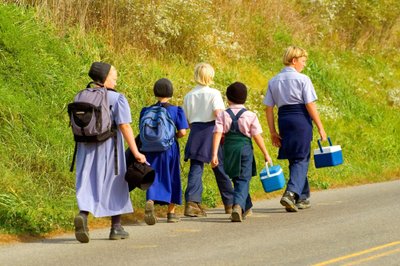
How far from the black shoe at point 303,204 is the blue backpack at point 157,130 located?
2.11 meters

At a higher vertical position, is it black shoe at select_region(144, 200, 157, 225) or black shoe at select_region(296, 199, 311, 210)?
black shoe at select_region(144, 200, 157, 225)

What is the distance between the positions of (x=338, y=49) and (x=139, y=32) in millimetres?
7692

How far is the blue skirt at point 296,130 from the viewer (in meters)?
13.5

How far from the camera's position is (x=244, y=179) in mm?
12719

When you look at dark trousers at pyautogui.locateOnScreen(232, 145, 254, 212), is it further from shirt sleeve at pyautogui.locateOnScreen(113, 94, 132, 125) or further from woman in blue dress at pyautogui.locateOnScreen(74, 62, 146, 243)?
shirt sleeve at pyautogui.locateOnScreen(113, 94, 132, 125)

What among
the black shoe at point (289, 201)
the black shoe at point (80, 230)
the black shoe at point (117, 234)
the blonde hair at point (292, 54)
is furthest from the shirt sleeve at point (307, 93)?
the black shoe at point (80, 230)

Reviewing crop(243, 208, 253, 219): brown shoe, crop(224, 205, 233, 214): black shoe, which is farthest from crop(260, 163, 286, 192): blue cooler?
crop(224, 205, 233, 214): black shoe

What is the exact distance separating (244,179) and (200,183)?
686 mm

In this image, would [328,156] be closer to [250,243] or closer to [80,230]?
[250,243]

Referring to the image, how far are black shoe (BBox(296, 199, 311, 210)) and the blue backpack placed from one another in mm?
2108

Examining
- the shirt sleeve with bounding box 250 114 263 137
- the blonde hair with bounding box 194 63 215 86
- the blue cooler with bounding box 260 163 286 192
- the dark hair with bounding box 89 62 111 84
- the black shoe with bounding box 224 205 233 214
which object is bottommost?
the black shoe with bounding box 224 205 233 214

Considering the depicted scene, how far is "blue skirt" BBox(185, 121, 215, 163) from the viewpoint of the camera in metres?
13.1

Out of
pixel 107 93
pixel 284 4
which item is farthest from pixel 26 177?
pixel 284 4

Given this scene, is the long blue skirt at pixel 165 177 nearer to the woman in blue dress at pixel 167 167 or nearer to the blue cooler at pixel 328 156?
the woman in blue dress at pixel 167 167
